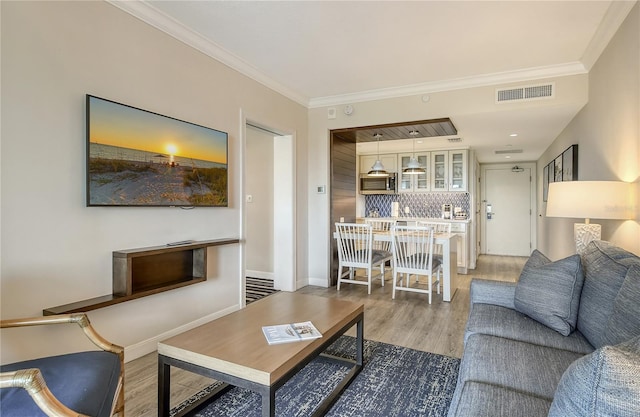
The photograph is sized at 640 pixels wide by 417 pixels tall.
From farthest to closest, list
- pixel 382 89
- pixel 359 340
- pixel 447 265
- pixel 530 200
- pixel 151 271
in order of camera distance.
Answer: pixel 530 200 < pixel 382 89 < pixel 447 265 < pixel 151 271 < pixel 359 340

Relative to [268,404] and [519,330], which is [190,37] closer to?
[268,404]

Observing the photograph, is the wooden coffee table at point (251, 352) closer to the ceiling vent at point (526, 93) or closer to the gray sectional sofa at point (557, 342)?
the gray sectional sofa at point (557, 342)

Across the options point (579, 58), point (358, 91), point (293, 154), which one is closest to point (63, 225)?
point (293, 154)

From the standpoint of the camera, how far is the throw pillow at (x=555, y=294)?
1.80 meters

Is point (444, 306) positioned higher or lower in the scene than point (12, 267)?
lower

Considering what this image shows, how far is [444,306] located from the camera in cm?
379

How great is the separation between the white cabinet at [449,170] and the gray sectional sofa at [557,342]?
4.33 m

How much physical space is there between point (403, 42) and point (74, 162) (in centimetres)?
271

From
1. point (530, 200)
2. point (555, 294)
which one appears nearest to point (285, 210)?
point (555, 294)

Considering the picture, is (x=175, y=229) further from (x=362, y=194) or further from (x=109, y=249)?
(x=362, y=194)

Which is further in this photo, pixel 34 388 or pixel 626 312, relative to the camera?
pixel 626 312

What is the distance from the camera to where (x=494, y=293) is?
2.33 meters

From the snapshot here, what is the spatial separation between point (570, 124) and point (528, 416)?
434 centimetres

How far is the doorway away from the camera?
445 centimetres
